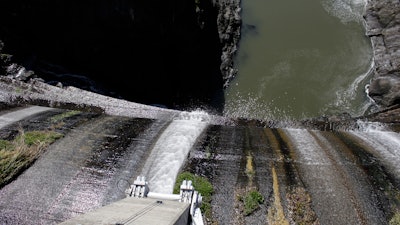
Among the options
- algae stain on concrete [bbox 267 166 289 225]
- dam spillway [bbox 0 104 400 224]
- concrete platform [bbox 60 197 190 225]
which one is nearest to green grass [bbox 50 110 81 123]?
dam spillway [bbox 0 104 400 224]

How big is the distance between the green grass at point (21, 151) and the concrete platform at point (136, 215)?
16.2ft

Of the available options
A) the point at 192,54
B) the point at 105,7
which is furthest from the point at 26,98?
the point at 192,54

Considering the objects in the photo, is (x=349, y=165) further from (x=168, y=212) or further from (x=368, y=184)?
(x=168, y=212)

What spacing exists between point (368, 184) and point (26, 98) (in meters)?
12.5

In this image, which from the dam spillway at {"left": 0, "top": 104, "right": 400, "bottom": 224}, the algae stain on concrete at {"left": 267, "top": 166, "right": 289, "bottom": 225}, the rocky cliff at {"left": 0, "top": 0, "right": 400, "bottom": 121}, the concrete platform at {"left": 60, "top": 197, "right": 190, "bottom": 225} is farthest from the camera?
the rocky cliff at {"left": 0, "top": 0, "right": 400, "bottom": 121}

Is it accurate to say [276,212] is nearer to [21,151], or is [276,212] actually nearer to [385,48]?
[21,151]

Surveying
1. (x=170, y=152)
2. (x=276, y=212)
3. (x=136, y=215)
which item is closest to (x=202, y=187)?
(x=276, y=212)

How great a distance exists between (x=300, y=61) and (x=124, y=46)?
9357mm

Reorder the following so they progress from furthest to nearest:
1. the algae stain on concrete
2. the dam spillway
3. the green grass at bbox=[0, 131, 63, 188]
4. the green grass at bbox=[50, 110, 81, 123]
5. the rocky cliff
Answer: the rocky cliff, the green grass at bbox=[50, 110, 81, 123], the green grass at bbox=[0, 131, 63, 188], the dam spillway, the algae stain on concrete

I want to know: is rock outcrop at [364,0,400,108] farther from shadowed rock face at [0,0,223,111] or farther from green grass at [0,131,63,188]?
green grass at [0,131,63,188]

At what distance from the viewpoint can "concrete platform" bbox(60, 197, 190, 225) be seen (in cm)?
479

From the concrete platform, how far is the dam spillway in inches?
111

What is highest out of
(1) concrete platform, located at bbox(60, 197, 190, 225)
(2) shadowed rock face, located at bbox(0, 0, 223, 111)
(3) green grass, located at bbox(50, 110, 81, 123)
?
(2) shadowed rock face, located at bbox(0, 0, 223, 111)

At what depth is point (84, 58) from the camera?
19.6m
